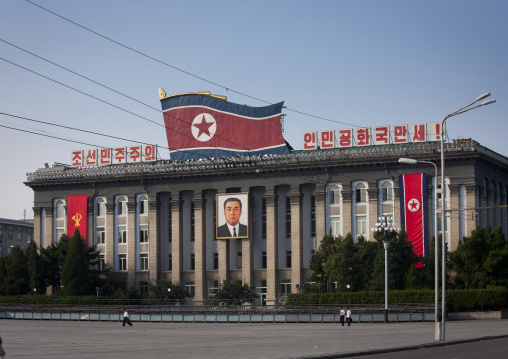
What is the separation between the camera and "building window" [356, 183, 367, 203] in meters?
89.2

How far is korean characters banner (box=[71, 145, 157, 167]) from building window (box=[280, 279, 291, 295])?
2273 cm

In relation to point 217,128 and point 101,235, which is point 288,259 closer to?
point 217,128

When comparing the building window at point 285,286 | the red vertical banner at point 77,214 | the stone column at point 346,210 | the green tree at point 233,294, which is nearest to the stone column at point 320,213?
the stone column at point 346,210

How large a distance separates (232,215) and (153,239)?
11.5 m

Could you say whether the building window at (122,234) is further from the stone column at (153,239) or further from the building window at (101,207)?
the stone column at (153,239)

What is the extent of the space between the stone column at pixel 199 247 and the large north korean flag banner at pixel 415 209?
2485cm

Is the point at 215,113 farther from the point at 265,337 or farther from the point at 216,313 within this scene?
the point at 265,337

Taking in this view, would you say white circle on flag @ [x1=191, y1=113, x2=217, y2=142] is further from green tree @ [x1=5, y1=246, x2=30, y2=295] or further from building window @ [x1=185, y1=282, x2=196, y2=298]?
green tree @ [x1=5, y1=246, x2=30, y2=295]

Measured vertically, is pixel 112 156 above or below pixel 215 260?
above

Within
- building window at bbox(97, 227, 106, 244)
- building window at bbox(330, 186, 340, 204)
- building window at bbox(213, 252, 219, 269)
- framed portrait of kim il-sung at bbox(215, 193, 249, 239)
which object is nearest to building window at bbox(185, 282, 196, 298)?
building window at bbox(213, 252, 219, 269)

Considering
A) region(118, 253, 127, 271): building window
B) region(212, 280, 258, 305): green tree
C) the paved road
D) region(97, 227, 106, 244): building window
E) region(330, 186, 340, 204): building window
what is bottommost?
region(212, 280, 258, 305): green tree

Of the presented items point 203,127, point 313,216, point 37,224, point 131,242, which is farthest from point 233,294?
point 37,224

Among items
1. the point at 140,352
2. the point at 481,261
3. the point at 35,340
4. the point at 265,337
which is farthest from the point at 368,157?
the point at 140,352

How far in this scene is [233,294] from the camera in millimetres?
89750
